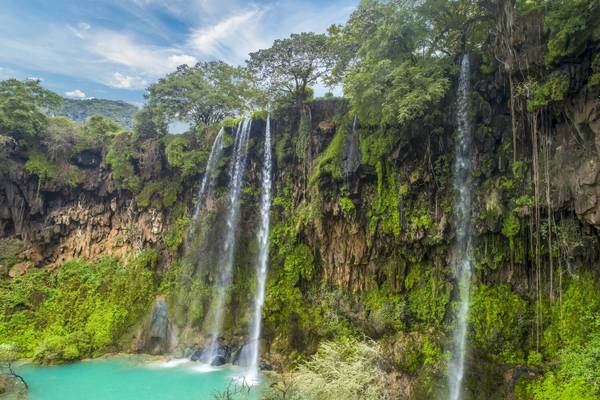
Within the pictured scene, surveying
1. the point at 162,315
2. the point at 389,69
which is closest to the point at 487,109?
the point at 389,69

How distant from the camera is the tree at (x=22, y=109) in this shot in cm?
2506

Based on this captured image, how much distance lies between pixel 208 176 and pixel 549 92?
17.8 metres

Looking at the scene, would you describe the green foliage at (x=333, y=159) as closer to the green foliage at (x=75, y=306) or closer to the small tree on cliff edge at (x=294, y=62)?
the small tree on cliff edge at (x=294, y=62)

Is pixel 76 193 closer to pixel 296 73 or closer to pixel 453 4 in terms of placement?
pixel 296 73

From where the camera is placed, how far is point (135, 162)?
87.0ft

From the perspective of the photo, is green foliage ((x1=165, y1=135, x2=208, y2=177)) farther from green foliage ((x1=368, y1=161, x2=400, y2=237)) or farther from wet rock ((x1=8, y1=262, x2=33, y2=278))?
green foliage ((x1=368, y1=161, x2=400, y2=237))

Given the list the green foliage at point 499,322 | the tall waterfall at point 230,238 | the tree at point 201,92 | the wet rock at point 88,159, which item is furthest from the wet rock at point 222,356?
the wet rock at point 88,159

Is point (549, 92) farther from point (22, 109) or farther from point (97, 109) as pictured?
point (97, 109)

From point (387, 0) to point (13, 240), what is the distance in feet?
90.6

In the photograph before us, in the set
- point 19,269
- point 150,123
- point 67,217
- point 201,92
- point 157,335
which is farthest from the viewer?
point 67,217

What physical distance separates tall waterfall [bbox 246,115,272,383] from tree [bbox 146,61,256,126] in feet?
15.9

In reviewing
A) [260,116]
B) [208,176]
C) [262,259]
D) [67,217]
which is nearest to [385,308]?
[262,259]

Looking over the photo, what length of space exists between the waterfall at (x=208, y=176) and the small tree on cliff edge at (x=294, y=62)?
444 centimetres

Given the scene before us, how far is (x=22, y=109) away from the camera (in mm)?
25656
